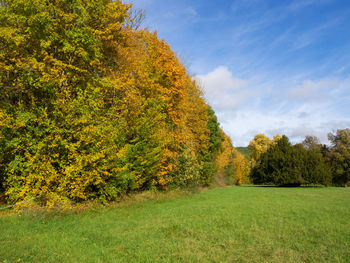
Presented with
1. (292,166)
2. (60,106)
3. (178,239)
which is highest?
(60,106)

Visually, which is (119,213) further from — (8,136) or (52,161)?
(8,136)

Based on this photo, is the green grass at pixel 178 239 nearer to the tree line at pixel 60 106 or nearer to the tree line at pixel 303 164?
the tree line at pixel 60 106

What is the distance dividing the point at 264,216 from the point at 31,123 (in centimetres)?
1133

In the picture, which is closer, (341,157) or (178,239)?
(178,239)

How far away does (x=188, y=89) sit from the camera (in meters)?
29.3

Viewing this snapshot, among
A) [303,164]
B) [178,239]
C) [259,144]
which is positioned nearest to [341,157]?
[303,164]

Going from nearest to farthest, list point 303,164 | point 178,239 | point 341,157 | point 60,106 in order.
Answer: point 178,239, point 60,106, point 303,164, point 341,157

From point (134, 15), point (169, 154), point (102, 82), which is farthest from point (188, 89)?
point (102, 82)

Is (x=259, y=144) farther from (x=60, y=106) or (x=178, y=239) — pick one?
(x=178, y=239)

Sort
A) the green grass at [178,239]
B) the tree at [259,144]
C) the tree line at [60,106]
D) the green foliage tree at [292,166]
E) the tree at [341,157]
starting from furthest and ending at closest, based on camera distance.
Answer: the tree at [259,144] → the tree at [341,157] → the green foliage tree at [292,166] → the tree line at [60,106] → the green grass at [178,239]

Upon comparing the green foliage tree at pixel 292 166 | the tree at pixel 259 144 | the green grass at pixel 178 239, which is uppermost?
the tree at pixel 259 144

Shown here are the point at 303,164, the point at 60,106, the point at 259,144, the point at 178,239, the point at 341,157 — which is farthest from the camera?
the point at 259,144

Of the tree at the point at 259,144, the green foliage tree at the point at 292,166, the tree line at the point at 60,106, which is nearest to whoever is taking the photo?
the tree line at the point at 60,106

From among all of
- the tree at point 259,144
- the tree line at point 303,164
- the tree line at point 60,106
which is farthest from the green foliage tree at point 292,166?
the tree at point 259,144
